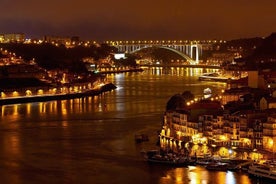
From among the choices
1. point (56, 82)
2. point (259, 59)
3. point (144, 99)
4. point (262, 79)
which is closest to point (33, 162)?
point (262, 79)

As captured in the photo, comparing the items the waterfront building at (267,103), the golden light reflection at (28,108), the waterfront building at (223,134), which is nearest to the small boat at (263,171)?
the waterfront building at (223,134)

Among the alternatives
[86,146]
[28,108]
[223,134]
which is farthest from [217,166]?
[28,108]

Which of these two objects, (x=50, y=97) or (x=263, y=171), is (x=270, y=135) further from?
(x=50, y=97)

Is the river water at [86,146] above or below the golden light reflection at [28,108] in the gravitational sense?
below

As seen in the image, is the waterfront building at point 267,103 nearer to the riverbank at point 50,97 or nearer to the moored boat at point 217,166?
the moored boat at point 217,166

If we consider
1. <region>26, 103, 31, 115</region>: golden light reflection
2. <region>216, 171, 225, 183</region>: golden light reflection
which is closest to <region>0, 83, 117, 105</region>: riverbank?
<region>26, 103, 31, 115</region>: golden light reflection

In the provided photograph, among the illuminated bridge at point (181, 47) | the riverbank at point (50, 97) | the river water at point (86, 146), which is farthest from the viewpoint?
the illuminated bridge at point (181, 47)

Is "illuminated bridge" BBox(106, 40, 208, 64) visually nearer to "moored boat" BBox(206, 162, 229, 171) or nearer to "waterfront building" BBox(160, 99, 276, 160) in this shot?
"waterfront building" BBox(160, 99, 276, 160)
